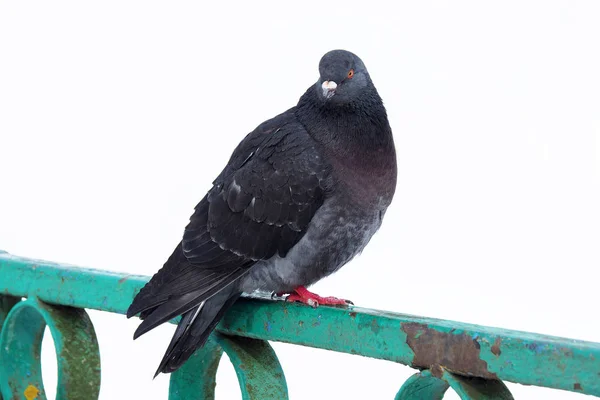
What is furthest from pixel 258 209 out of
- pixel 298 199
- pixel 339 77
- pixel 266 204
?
pixel 339 77

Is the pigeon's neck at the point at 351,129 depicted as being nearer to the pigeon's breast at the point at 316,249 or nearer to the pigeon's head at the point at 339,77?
the pigeon's head at the point at 339,77

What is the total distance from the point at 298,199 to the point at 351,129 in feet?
1.35

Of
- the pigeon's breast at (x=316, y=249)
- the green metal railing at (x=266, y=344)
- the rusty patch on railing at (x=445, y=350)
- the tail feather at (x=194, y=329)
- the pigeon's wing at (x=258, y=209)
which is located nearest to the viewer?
the green metal railing at (x=266, y=344)

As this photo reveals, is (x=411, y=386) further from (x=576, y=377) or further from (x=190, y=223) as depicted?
(x=190, y=223)

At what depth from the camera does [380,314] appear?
8.77 feet

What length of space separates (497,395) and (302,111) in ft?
6.22

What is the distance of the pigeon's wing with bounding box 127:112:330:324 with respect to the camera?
369 cm

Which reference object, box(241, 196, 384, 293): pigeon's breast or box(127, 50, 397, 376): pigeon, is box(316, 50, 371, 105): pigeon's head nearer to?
box(127, 50, 397, 376): pigeon

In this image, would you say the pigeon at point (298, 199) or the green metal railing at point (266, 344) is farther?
the pigeon at point (298, 199)

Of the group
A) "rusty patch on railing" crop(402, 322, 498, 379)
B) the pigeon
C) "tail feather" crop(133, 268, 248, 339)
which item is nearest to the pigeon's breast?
the pigeon

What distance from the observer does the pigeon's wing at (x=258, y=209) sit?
12.1 ft

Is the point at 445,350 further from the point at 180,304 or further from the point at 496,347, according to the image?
the point at 180,304

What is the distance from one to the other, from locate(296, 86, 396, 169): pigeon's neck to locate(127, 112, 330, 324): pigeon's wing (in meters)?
0.09

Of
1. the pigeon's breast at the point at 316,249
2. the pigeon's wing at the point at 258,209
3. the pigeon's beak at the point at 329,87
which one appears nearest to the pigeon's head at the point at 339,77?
the pigeon's beak at the point at 329,87
